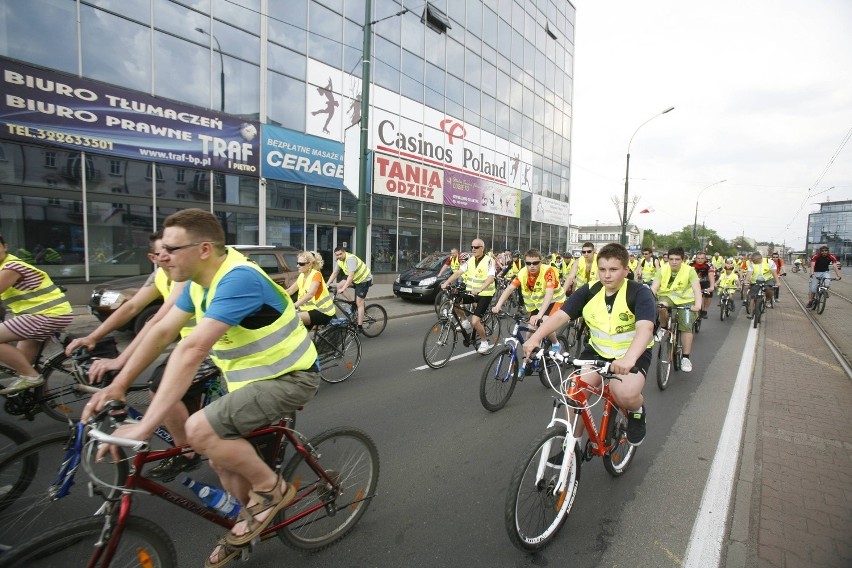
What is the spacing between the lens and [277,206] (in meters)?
15.4

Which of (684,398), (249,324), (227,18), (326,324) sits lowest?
(684,398)

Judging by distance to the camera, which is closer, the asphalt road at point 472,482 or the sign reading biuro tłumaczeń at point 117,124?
the asphalt road at point 472,482

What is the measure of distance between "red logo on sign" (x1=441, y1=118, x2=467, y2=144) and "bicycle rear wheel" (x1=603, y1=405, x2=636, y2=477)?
2003 centimetres

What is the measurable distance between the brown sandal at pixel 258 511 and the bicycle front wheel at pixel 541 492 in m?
1.25

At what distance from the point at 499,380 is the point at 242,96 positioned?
536 inches

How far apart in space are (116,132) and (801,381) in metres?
15.6

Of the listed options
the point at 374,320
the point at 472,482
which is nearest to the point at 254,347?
the point at 472,482

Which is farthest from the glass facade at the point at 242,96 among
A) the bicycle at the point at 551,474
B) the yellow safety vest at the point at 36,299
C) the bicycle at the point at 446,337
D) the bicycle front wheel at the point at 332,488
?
the bicycle at the point at 551,474

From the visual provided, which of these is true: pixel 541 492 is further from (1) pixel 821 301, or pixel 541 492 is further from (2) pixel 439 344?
(1) pixel 821 301

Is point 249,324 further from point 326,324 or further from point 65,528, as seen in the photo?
point 326,324

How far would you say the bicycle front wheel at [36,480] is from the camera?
6.69ft

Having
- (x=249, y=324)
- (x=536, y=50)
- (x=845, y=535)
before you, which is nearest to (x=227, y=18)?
(x=249, y=324)

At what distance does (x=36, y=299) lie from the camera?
4082 millimetres

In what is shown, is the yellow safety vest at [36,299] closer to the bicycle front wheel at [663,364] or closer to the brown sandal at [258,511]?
the brown sandal at [258,511]
